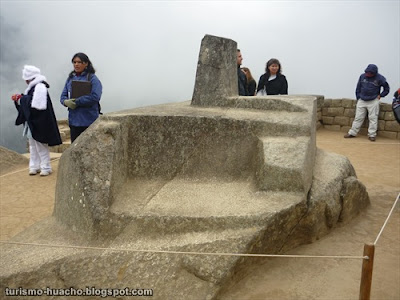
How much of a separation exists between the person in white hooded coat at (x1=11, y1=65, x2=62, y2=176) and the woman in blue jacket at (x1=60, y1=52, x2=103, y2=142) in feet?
1.86

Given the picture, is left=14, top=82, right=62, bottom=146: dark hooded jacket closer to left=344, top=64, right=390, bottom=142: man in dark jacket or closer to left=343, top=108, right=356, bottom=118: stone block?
left=344, top=64, right=390, bottom=142: man in dark jacket

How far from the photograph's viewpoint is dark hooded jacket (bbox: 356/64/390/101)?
7.83 meters

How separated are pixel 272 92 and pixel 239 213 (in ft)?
11.9

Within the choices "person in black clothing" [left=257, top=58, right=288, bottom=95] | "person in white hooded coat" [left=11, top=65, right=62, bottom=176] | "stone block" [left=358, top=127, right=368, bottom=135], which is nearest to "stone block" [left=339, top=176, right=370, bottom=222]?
"person in black clothing" [left=257, top=58, right=288, bottom=95]

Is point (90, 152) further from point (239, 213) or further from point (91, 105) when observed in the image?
point (91, 105)

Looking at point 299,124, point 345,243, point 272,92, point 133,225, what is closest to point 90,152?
point 133,225

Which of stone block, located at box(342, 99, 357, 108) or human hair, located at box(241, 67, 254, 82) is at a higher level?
human hair, located at box(241, 67, 254, 82)

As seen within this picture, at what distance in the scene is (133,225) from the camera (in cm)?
277

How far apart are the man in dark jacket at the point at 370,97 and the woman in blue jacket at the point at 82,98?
571cm

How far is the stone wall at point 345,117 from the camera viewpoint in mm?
8430

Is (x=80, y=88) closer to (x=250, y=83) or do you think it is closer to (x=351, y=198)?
(x=250, y=83)

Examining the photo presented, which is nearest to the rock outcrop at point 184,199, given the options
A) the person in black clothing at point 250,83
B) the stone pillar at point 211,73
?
the stone pillar at point 211,73

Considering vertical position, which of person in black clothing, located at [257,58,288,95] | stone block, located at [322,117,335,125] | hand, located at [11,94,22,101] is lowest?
stone block, located at [322,117,335,125]

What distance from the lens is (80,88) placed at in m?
4.68
